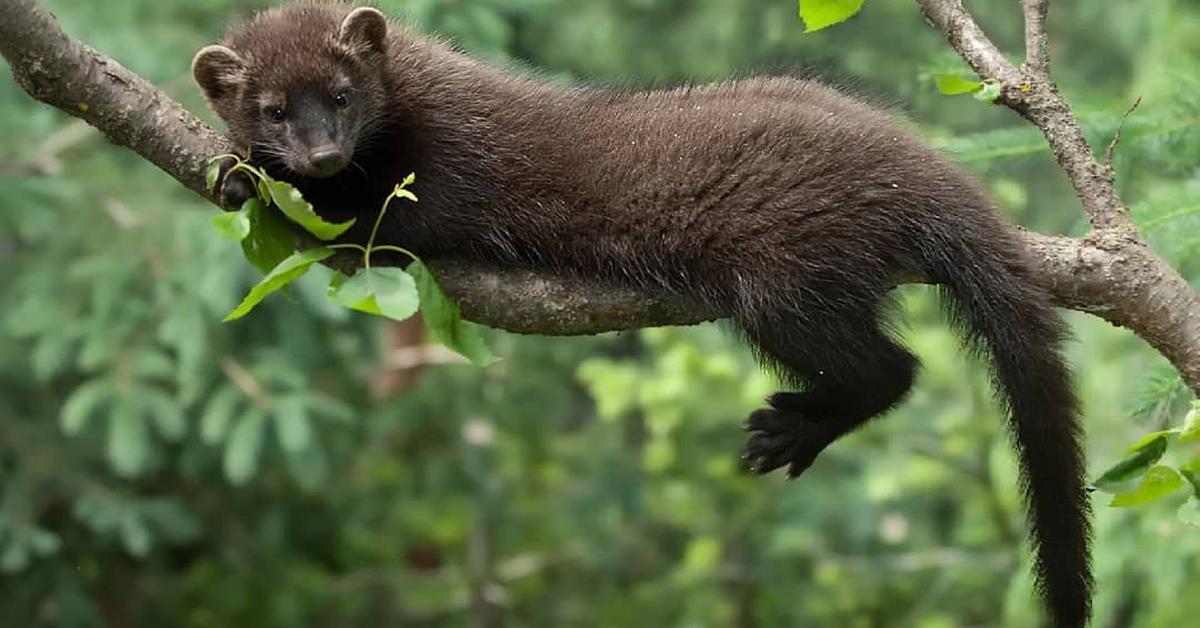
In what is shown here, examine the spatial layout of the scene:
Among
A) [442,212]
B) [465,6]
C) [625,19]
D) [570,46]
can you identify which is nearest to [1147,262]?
Result: [442,212]

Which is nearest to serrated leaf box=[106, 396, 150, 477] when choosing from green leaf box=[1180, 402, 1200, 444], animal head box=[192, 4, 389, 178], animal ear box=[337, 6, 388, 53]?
animal head box=[192, 4, 389, 178]

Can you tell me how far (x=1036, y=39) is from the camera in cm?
303

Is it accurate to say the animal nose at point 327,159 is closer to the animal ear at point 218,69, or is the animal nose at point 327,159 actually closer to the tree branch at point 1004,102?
the tree branch at point 1004,102

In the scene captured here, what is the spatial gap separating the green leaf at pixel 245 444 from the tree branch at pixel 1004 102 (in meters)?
3.12

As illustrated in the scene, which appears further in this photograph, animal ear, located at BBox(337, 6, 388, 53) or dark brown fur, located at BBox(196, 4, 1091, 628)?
animal ear, located at BBox(337, 6, 388, 53)

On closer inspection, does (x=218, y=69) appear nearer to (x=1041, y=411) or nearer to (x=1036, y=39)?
(x=1036, y=39)

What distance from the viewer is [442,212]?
3.40 meters

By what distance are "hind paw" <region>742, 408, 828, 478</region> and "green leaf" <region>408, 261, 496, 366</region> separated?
943 millimetres

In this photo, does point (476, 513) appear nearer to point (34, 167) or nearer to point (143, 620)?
point (143, 620)

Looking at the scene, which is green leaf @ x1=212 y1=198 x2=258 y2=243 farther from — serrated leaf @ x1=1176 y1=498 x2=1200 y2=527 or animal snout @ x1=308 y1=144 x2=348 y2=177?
serrated leaf @ x1=1176 y1=498 x2=1200 y2=527

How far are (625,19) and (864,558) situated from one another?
4.16 m

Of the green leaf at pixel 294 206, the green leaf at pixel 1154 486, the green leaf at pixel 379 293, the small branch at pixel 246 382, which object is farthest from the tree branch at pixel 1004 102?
the small branch at pixel 246 382

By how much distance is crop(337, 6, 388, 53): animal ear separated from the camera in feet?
11.2

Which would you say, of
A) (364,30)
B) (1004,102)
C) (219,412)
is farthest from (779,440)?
(219,412)
